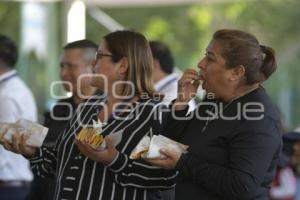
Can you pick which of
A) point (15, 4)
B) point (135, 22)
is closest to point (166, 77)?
point (15, 4)

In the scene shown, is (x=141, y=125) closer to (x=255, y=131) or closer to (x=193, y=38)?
(x=255, y=131)

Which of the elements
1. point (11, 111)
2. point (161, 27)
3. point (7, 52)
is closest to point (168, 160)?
point (11, 111)

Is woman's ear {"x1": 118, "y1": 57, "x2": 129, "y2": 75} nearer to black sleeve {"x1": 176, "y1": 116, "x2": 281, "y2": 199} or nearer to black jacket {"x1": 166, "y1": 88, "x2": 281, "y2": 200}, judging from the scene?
black jacket {"x1": 166, "y1": 88, "x2": 281, "y2": 200}

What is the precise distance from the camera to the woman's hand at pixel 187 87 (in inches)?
120

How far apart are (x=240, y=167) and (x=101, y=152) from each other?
21.3 inches

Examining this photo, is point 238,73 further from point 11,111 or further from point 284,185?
point 284,185

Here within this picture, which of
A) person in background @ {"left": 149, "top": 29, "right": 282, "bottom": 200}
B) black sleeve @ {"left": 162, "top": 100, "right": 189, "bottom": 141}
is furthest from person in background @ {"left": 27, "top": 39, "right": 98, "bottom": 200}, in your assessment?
person in background @ {"left": 149, "top": 29, "right": 282, "bottom": 200}

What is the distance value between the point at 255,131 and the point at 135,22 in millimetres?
13782

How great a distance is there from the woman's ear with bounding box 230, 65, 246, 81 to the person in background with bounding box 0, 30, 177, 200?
15.7 inches

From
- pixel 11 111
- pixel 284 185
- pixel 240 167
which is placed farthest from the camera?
pixel 284 185

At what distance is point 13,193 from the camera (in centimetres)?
464

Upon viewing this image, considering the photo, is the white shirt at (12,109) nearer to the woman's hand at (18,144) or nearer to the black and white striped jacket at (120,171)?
the woman's hand at (18,144)

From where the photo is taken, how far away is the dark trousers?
4.59 meters

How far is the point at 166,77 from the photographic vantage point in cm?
504
